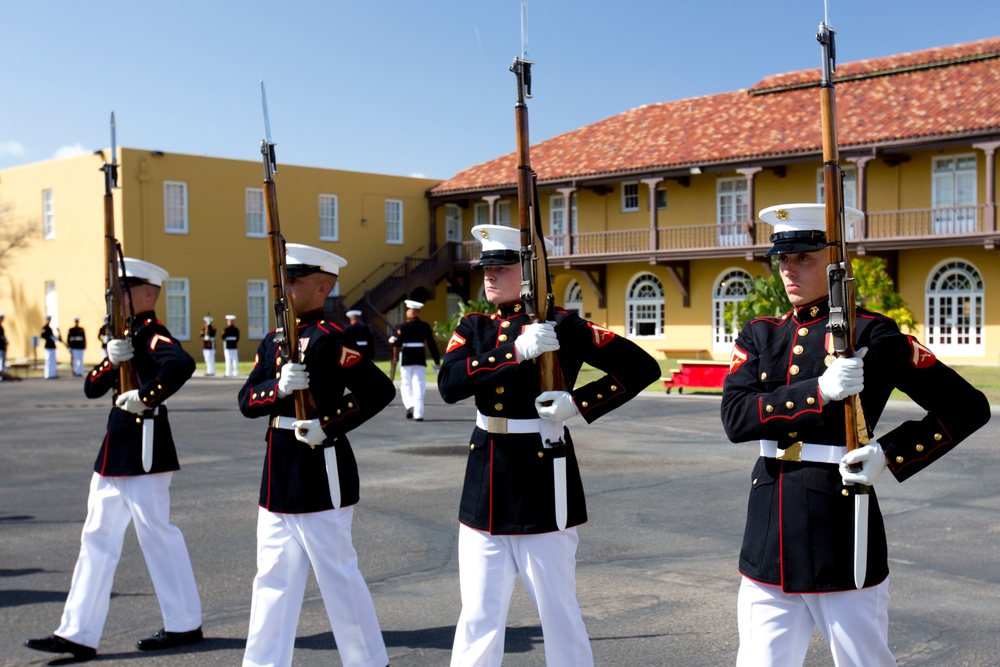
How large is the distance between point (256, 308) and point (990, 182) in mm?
25001

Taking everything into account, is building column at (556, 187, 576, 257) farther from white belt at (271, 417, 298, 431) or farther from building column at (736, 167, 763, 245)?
white belt at (271, 417, 298, 431)

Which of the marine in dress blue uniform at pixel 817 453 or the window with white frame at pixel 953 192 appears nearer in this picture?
the marine in dress blue uniform at pixel 817 453

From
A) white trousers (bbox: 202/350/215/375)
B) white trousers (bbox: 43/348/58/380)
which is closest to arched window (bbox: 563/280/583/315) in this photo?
white trousers (bbox: 202/350/215/375)

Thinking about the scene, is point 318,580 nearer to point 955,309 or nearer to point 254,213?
point 955,309

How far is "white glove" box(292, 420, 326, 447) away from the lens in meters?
4.79

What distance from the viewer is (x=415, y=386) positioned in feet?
56.3

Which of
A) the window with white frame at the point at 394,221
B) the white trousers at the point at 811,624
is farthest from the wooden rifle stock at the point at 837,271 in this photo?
the window with white frame at the point at 394,221

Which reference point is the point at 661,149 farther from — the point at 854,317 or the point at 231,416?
the point at 854,317

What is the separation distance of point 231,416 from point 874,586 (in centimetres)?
1575

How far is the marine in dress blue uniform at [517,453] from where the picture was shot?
167 inches

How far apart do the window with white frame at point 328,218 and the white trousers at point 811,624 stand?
39.0 metres

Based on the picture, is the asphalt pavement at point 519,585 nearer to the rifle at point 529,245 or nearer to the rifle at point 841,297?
the rifle at point 529,245

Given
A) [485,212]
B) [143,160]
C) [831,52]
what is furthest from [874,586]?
[485,212]

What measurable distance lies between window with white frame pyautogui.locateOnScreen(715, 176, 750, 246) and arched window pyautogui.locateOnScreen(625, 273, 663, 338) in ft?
10.3
